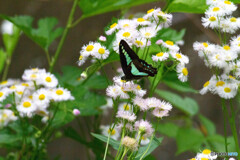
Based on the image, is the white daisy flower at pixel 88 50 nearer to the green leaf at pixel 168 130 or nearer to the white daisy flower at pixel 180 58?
the white daisy flower at pixel 180 58

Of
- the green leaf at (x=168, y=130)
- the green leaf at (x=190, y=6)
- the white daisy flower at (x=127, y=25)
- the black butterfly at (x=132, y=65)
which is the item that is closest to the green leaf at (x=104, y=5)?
the green leaf at (x=190, y=6)

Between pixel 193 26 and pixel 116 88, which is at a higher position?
pixel 193 26

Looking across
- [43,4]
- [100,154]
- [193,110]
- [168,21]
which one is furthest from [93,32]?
[168,21]

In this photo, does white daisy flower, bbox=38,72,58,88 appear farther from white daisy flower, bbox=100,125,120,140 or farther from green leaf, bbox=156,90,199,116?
green leaf, bbox=156,90,199,116

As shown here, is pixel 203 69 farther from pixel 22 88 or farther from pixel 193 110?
pixel 22 88

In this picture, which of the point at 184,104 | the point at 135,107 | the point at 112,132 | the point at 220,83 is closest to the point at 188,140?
the point at 184,104
